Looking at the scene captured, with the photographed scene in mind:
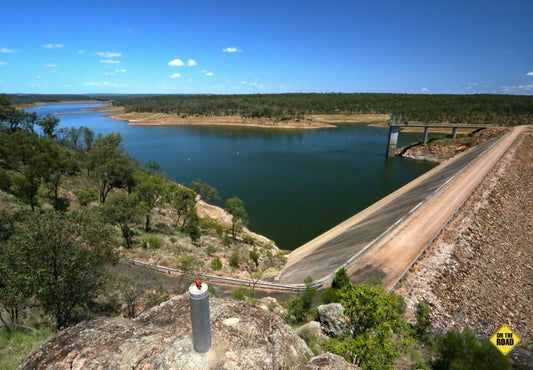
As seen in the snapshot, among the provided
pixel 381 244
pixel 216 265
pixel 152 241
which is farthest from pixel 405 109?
pixel 152 241

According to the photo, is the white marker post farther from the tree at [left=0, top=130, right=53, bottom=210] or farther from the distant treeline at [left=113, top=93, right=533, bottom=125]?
the distant treeline at [left=113, top=93, right=533, bottom=125]

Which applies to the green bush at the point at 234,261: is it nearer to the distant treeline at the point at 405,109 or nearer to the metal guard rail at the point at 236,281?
the metal guard rail at the point at 236,281

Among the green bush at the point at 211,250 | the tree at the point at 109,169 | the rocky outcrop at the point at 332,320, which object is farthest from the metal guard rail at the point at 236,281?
the tree at the point at 109,169

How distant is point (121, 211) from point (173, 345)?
2106 centimetres

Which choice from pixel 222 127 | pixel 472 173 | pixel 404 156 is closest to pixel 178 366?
pixel 472 173

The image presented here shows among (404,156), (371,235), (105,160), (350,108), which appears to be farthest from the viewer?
(350,108)

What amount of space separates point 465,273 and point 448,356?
39.4 feet

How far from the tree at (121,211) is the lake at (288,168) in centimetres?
1677

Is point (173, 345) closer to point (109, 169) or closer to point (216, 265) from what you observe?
point (216, 265)

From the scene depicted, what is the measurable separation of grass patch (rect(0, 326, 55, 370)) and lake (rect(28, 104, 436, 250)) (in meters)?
27.4

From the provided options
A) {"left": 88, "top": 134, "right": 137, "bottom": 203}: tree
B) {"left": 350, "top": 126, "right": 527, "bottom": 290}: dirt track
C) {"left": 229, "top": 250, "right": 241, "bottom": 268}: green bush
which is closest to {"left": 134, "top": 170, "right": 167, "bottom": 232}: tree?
{"left": 88, "top": 134, "right": 137, "bottom": 203}: tree

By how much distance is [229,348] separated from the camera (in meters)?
6.80

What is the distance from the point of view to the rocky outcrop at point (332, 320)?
44.2 ft

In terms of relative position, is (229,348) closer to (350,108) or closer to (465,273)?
(465,273)
